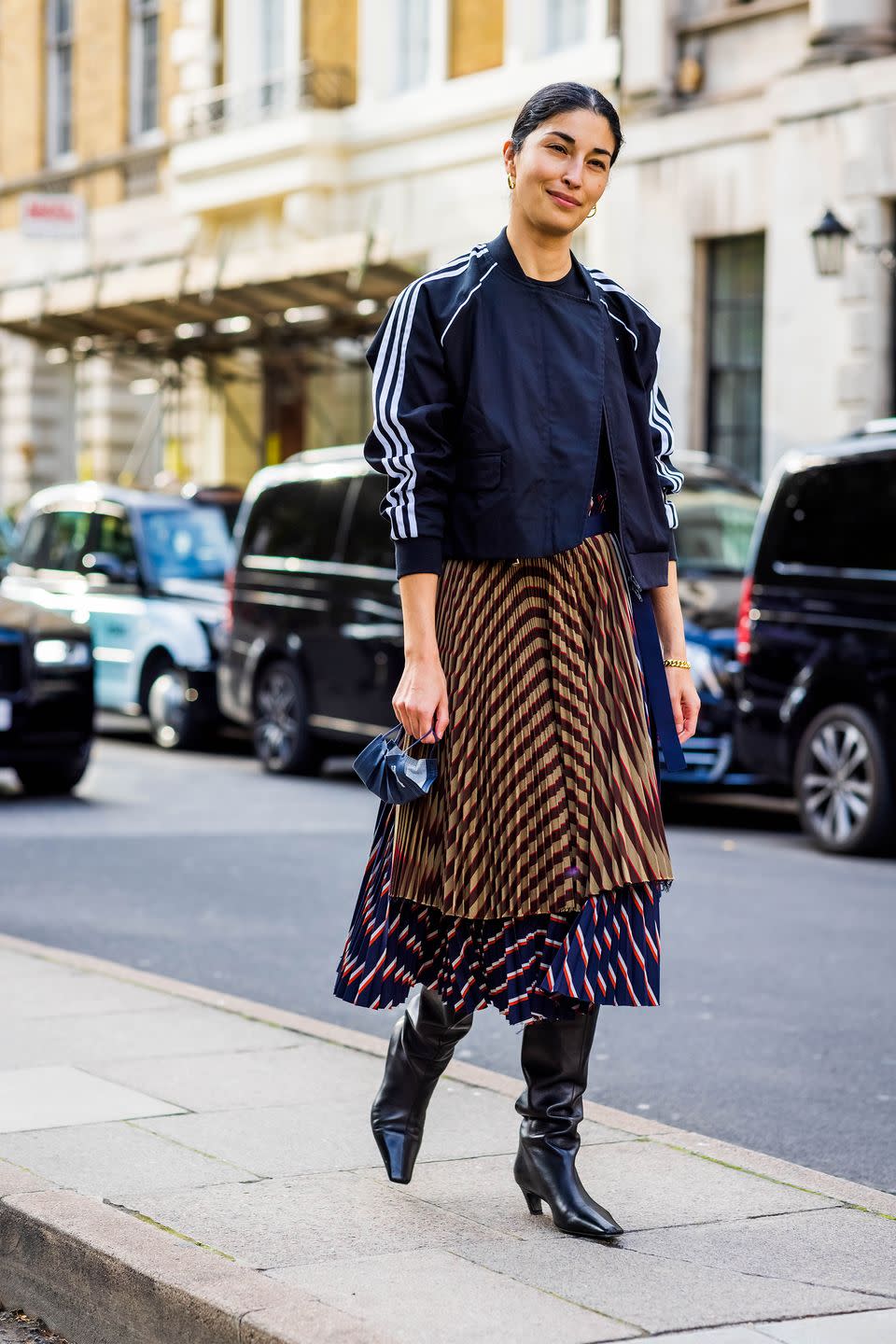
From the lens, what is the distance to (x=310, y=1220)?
418 centimetres

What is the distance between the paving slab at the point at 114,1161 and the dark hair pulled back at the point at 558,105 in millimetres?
1992

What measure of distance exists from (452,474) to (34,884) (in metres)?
5.69

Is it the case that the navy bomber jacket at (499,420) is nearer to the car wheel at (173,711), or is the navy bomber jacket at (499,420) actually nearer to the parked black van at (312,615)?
the parked black van at (312,615)

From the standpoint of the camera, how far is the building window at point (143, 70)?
102 feet

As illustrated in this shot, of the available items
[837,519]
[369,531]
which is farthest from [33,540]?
[837,519]

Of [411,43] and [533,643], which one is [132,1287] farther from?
[411,43]

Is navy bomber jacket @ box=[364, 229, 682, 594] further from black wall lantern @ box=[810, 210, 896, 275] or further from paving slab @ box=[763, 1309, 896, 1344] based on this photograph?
black wall lantern @ box=[810, 210, 896, 275]

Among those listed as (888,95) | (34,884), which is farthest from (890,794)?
(888,95)

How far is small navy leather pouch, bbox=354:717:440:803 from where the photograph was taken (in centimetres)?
416

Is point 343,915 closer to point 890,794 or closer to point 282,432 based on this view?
point 890,794

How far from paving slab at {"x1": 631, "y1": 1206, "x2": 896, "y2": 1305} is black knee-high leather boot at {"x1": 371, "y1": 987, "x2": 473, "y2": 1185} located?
49 cm

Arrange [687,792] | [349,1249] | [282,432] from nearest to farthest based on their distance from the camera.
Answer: [349,1249], [687,792], [282,432]

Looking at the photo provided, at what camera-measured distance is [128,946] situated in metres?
8.02

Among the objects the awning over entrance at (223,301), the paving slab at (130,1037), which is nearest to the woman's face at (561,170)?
the paving slab at (130,1037)
